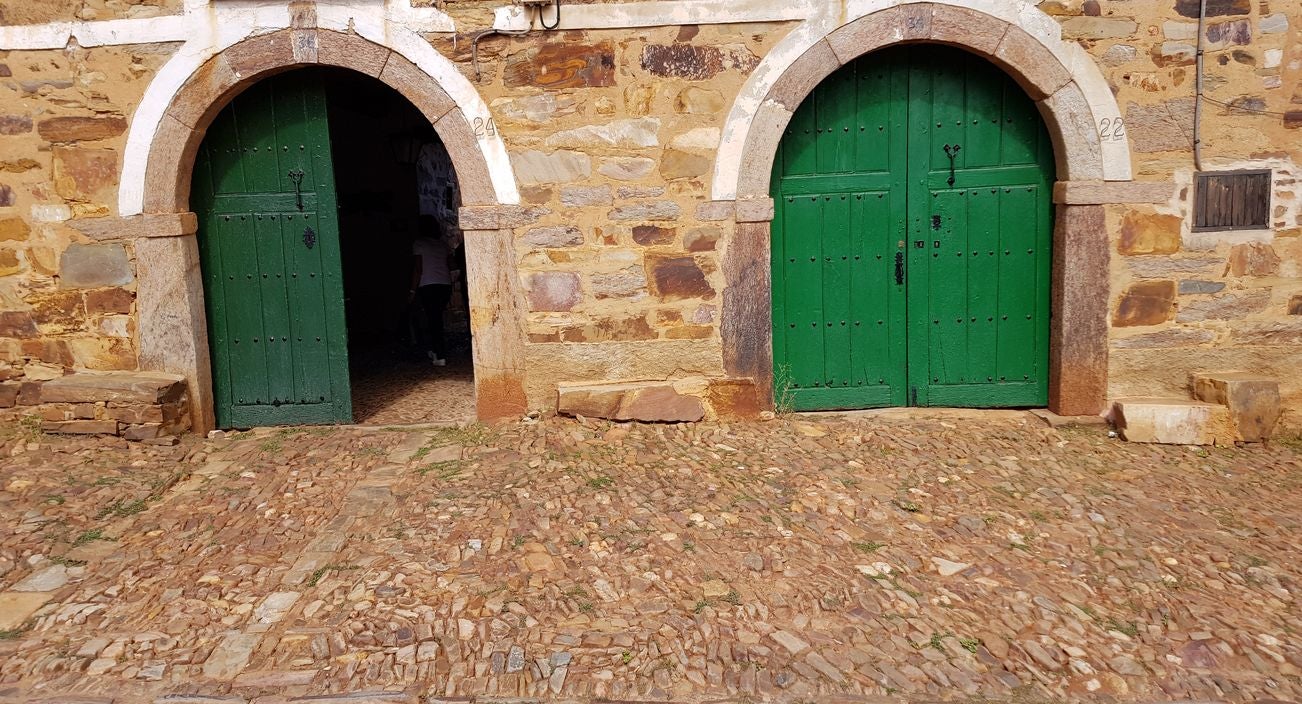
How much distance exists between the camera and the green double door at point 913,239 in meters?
4.77

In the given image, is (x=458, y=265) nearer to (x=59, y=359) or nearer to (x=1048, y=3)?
(x=59, y=359)

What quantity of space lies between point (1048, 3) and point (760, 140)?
1604 millimetres

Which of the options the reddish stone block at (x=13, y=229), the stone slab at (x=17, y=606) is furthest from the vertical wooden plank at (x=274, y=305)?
the stone slab at (x=17, y=606)

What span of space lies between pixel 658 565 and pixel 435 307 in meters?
4.03

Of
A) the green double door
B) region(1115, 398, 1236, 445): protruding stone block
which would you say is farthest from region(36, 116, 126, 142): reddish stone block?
region(1115, 398, 1236, 445): protruding stone block

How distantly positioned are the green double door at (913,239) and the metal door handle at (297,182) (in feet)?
8.61

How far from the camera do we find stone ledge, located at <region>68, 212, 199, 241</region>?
4.66 m

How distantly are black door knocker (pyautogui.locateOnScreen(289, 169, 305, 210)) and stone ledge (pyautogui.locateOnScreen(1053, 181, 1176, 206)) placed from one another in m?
4.13

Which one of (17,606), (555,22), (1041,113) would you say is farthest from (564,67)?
(17,606)

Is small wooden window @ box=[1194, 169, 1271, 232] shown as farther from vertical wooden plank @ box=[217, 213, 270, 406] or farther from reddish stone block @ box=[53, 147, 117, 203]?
reddish stone block @ box=[53, 147, 117, 203]

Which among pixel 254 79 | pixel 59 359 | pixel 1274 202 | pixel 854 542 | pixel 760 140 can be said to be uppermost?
pixel 254 79

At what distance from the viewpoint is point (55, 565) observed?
11.2ft

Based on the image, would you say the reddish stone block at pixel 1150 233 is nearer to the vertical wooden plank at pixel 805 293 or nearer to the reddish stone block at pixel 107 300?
the vertical wooden plank at pixel 805 293

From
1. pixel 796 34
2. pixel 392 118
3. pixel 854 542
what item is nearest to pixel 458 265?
pixel 392 118
